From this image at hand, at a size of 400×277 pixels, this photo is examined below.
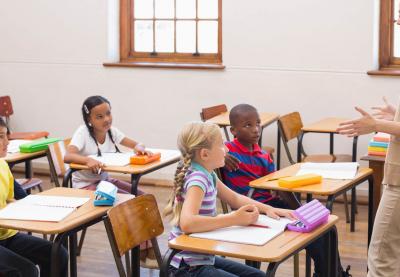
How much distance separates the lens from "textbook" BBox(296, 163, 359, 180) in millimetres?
4008

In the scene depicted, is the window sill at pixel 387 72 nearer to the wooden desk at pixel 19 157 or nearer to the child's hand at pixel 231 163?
the child's hand at pixel 231 163

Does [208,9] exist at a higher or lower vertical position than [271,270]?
higher

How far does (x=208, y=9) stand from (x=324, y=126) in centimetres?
172

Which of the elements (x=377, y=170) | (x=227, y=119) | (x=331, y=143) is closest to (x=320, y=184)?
(x=377, y=170)

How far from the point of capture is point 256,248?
2.75 meters

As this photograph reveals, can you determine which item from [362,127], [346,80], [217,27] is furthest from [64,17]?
[362,127]

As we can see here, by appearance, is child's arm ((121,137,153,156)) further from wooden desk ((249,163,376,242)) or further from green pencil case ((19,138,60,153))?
wooden desk ((249,163,376,242))

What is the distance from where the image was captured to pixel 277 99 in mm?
6520

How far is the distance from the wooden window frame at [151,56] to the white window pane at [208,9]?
0.17ft

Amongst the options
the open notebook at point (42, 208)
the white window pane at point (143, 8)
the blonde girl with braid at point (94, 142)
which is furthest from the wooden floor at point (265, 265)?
the white window pane at point (143, 8)

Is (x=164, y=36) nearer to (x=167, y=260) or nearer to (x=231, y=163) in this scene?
(x=231, y=163)

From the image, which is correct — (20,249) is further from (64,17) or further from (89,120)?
(64,17)

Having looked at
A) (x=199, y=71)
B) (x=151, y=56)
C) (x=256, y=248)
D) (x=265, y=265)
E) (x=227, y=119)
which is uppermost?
(x=151, y=56)

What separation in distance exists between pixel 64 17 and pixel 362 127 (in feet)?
15.4
